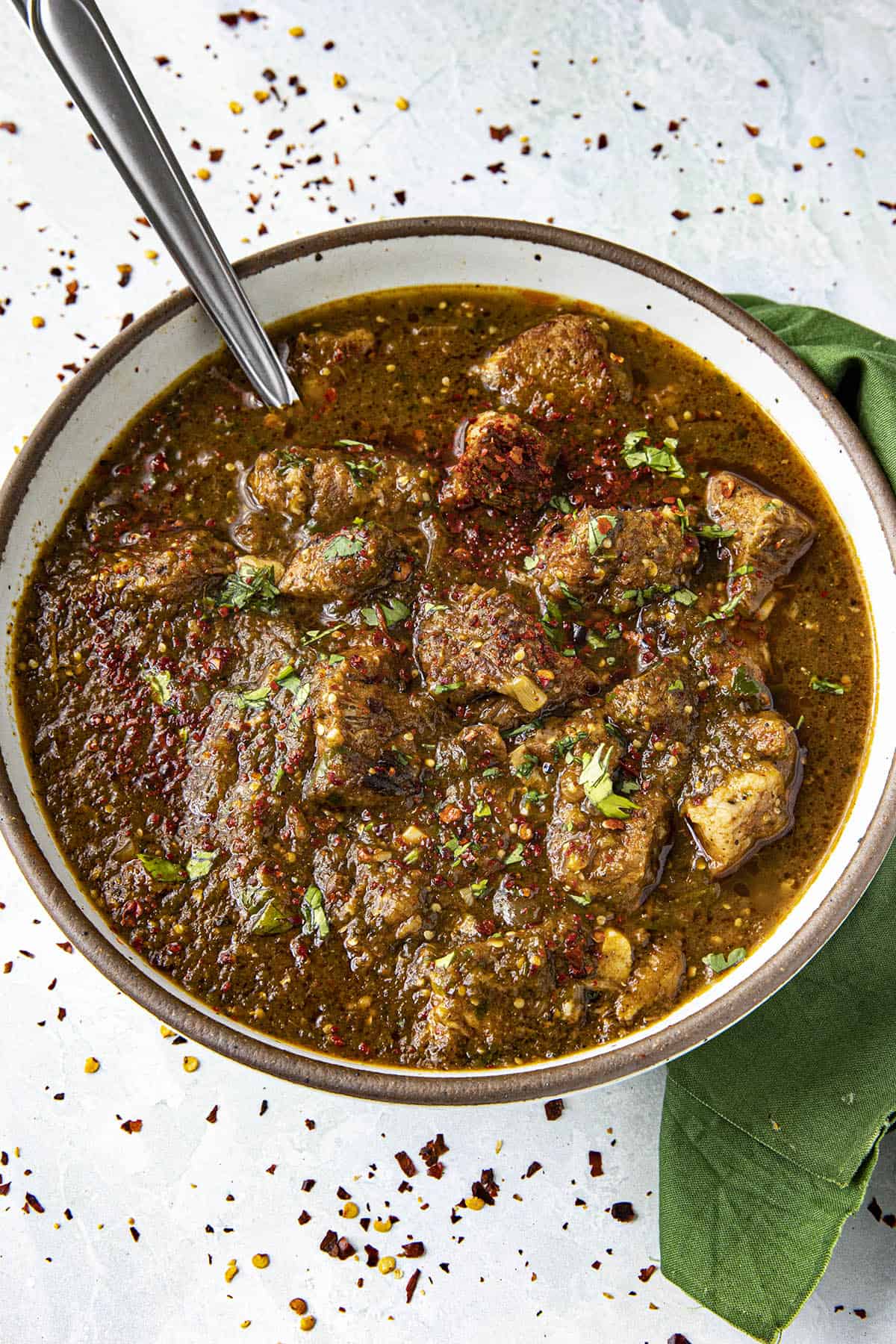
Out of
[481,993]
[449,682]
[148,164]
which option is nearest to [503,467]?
[449,682]

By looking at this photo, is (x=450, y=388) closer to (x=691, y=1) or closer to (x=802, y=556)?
(x=802, y=556)

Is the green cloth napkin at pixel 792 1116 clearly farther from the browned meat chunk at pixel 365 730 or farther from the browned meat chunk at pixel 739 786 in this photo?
the browned meat chunk at pixel 365 730

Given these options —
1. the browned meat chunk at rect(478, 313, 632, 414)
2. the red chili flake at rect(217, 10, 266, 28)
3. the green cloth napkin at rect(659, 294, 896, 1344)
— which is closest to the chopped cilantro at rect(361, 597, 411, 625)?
the browned meat chunk at rect(478, 313, 632, 414)

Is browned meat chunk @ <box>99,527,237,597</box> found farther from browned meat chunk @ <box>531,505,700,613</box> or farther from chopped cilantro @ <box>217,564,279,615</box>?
browned meat chunk @ <box>531,505,700,613</box>

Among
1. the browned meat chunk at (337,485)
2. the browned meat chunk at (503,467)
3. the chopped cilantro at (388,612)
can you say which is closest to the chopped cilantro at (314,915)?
the chopped cilantro at (388,612)

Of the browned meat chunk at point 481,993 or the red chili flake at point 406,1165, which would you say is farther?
the red chili flake at point 406,1165

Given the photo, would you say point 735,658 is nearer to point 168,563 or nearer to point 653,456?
point 653,456
